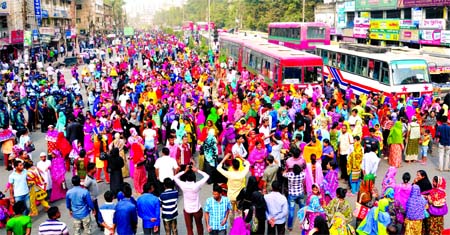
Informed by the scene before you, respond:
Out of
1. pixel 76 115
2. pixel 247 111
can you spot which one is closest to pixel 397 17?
pixel 247 111

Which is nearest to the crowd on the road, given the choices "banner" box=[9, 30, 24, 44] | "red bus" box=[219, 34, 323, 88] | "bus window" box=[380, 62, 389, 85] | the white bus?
"red bus" box=[219, 34, 323, 88]

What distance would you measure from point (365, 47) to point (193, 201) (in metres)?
17.3

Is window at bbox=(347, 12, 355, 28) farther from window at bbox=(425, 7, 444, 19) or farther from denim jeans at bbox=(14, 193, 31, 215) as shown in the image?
denim jeans at bbox=(14, 193, 31, 215)

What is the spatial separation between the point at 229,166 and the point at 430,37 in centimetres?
3040

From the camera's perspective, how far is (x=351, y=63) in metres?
23.2

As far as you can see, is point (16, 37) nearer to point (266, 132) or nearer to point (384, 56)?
point (384, 56)

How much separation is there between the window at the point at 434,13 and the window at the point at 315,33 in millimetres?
9323

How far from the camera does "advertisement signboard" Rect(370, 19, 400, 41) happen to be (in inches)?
1575

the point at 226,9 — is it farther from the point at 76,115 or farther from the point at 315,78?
the point at 76,115

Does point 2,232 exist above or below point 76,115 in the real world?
below

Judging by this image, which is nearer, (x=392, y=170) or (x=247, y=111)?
(x=392, y=170)

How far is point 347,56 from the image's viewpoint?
939 inches

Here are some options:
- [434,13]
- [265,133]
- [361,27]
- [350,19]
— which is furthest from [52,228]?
[350,19]

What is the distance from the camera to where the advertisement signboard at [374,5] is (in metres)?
40.8
